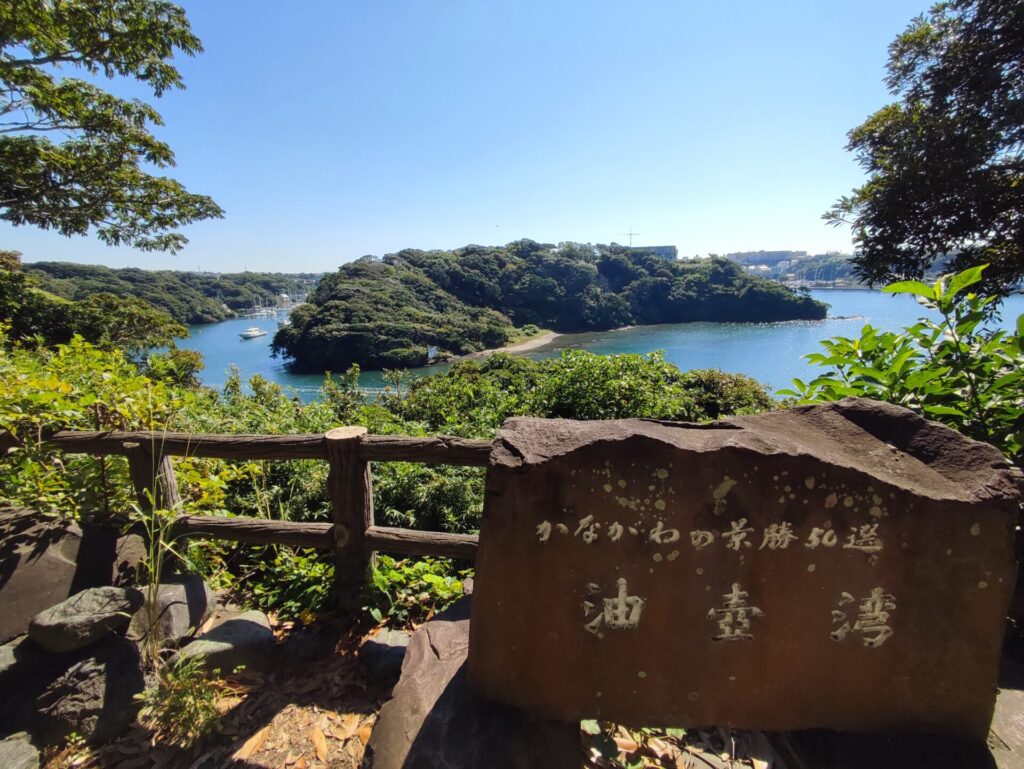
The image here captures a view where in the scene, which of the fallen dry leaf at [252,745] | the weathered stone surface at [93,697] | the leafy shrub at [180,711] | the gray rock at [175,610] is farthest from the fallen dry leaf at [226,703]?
the gray rock at [175,610]

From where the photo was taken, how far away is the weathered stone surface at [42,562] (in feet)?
7.61

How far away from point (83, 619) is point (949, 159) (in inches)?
266

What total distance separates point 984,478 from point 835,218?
4.29 metres

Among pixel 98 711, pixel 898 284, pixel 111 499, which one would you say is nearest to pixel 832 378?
pixel 898 284

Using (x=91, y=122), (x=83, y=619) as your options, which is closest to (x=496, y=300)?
(x=91, y=122)

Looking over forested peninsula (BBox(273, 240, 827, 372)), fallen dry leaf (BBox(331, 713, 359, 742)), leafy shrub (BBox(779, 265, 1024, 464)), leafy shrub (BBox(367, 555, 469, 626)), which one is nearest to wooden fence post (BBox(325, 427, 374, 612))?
leafy shrub (BBox(367, 555, 469, 626))

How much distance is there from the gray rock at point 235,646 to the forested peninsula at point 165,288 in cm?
4290

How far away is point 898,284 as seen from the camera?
2188 millimetres

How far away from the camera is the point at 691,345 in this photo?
43906 millimetres

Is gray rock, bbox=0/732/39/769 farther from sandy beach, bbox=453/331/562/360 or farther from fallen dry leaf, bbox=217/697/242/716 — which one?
sandy beach, bbox=453/331/562/360

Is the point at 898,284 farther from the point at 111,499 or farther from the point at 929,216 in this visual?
the point at 111,499

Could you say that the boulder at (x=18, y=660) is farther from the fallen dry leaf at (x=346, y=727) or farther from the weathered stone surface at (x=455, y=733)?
the weathered stone surface at (x=455, y=733)

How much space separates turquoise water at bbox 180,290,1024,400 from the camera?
33031 mm

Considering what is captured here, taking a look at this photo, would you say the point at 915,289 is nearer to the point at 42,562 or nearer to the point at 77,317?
the point at 42,562
